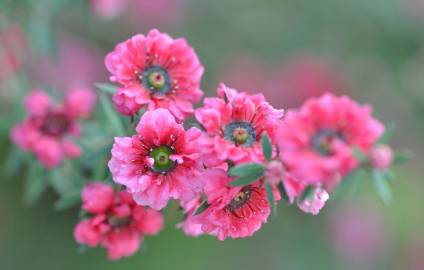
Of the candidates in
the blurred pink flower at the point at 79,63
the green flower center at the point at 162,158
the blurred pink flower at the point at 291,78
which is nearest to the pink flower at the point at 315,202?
the green flower center at the point at 162,158

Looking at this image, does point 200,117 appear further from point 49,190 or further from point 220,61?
point 220,61

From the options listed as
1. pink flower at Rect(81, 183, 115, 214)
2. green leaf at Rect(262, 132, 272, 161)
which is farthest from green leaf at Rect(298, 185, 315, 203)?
pink flower at Rect(81, 183, 115, 214)

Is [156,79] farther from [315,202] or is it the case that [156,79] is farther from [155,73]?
[315,202]

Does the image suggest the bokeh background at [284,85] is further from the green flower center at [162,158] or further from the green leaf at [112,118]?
the green flower center at [162,158]

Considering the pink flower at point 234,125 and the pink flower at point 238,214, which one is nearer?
the pink flower at point 234,125

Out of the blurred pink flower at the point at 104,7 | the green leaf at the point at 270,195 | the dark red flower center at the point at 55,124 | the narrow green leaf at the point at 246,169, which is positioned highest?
the blurred pink flower at the point at 104,7

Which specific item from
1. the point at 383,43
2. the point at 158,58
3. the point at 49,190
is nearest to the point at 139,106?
the point at 158,58

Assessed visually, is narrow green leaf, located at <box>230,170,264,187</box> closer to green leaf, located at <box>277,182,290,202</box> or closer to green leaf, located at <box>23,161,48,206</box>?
green leaf, located at <box>277,182,290,202</box>
